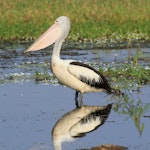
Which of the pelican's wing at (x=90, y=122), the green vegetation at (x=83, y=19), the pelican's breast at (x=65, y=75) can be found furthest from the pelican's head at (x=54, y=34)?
the green vegetation at (x=83, y=19)

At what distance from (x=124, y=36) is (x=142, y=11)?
3.83m

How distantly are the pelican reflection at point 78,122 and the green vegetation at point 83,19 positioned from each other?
10.6 m

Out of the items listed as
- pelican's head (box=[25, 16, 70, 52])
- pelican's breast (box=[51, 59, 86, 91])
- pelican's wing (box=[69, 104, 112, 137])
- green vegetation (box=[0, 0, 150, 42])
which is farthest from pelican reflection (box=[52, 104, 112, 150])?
green vegetation (box=[0, 0, 150, 42])

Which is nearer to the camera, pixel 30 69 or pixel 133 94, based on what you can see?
pixel 133 94

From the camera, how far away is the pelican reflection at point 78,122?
8750mm

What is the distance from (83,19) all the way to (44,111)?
1366 cm

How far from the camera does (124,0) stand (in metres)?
29.0

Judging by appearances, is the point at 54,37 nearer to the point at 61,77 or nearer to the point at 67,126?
the point at 61,77

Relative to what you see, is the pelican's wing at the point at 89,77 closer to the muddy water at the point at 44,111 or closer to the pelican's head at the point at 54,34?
the muddy water at the point at 44,111

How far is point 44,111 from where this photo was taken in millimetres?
10430

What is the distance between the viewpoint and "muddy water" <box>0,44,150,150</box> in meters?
8.41

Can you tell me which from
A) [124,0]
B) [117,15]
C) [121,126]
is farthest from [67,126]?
[124,0]

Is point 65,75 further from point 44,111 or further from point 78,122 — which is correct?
point 78,122

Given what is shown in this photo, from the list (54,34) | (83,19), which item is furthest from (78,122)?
(83,19)
